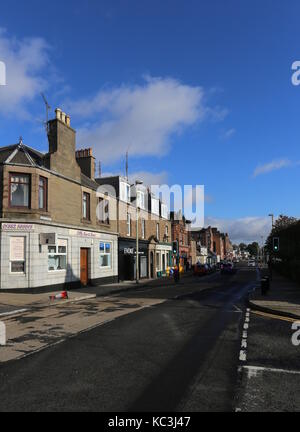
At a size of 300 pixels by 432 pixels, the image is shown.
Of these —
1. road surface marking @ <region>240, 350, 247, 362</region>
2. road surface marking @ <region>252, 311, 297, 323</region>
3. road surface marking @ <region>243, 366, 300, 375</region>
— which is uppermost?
road surface marking @ <region>243, 366, 300, 375</region>

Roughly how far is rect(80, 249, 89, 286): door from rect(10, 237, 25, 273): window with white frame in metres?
5.87

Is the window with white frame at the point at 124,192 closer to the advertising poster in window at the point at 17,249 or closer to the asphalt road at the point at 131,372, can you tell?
the advertising poster in window at the point at 17,249

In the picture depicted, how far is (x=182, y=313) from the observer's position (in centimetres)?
1364

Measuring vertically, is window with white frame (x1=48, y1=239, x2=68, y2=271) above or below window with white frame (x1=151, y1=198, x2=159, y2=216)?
below

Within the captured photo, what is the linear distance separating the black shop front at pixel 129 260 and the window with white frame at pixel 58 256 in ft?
31.0

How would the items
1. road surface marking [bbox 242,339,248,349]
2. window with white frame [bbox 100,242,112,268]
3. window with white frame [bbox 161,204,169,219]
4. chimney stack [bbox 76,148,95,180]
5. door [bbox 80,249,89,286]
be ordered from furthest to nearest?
→ window with white frame [bbox 161,204,169,219] → chimney stack [bbox 76,148,95,180] → window with white frame [bbox 100,242,112,268] → door [bbox 80,249,89,286] → road surface marking [bbox 242,339,248,349]

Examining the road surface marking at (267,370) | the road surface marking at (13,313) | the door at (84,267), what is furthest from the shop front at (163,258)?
the road surface marking at (267,370)

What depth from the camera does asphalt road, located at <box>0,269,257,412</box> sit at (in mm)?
5234

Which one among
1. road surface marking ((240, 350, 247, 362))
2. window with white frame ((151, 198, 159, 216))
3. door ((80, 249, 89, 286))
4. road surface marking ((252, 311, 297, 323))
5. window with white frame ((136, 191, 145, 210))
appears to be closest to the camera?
road surface marking ((240, 350, 247, 362))

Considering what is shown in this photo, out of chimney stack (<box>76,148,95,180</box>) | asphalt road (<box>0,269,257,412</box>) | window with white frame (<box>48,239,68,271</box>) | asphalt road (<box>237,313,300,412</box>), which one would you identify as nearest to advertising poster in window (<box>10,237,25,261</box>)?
window with white frame (<box>48,239,68,271</box>)

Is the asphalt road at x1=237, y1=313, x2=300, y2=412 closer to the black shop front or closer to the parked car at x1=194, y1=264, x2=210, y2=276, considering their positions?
the black shop front

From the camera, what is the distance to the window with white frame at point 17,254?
19.5 meters

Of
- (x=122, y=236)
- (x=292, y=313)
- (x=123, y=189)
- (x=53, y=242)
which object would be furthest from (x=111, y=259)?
(x=292, y=313)
